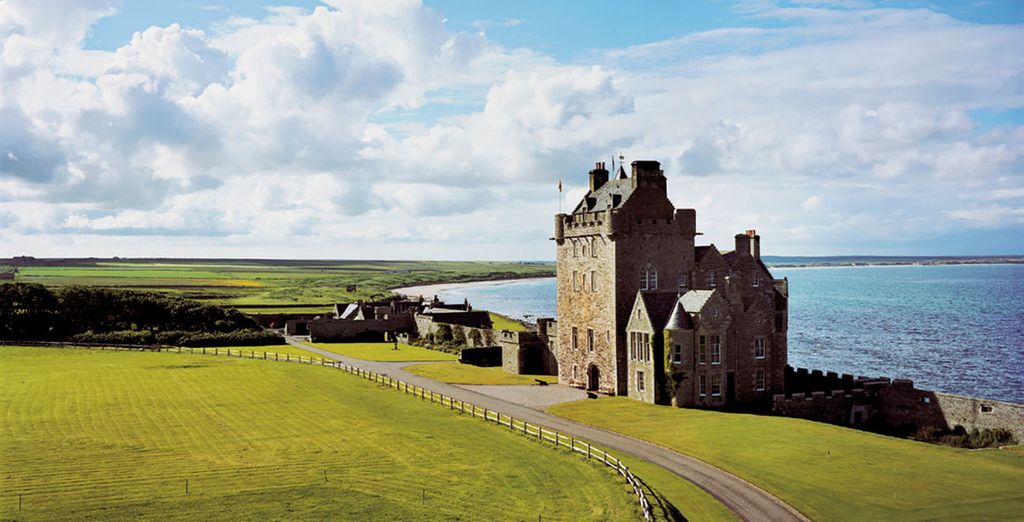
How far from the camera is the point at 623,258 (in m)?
58.2

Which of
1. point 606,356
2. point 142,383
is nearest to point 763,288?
point 606,356

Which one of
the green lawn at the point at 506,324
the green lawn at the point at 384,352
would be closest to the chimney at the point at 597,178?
the green lawn at the point at 384,352

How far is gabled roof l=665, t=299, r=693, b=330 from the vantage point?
54.0 m

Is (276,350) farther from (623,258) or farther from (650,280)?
(650,280)

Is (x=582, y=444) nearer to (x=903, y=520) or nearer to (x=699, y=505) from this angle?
(x=699, y=505)

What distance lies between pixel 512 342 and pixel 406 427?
26641 mm

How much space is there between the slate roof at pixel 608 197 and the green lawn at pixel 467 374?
1410 centimetres

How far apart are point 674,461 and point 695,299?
16.8 m

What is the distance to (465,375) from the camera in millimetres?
70188

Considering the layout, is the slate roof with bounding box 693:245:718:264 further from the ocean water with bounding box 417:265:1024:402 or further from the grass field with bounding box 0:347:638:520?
the ocean water with bounding box 417:265:1024:402

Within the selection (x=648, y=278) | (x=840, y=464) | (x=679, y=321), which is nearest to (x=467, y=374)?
(x=648, y=278)

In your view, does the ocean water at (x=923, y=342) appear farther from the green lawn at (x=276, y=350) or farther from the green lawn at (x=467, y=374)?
the green lawn at (x=276, y=350)

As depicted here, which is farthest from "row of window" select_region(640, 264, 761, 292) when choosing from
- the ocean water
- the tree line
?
the tree line

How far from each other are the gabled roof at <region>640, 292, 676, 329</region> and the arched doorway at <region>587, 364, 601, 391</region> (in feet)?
25.6
